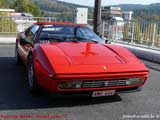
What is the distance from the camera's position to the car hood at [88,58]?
5043 mm

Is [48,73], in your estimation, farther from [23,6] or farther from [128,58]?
[23,6]

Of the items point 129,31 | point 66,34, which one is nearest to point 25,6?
point 129,31

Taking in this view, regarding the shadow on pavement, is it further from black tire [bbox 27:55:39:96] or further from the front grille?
the front grille

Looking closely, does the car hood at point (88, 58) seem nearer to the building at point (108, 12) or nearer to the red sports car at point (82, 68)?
the red sports car at point (82, 68)

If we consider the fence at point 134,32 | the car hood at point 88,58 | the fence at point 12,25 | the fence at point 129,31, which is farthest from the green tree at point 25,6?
the car hood at point 88,58

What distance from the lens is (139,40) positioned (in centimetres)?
1273

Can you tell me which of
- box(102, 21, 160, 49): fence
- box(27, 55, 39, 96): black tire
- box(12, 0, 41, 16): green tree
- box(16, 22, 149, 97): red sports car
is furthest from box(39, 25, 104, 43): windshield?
box(12, 0, 41, 16): green tree

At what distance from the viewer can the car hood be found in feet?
16.5

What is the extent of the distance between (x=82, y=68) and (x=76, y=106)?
2.13ft

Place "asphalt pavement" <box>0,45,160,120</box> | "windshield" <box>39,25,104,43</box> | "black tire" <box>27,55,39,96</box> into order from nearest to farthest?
"asphalt pavement" <box>0,45,160,120</box> < "black tire" <box>27,55,39,96</box> < "windshield" <box>39,25,104,43</box>

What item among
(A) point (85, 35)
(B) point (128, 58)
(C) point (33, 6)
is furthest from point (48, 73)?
(C) point (33, 6)

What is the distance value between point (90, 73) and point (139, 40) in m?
8.12

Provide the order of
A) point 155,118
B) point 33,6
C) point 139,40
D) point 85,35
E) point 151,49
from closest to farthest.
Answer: point 155,118, point 85,35, point 151,49, point 139,40, point 33,6

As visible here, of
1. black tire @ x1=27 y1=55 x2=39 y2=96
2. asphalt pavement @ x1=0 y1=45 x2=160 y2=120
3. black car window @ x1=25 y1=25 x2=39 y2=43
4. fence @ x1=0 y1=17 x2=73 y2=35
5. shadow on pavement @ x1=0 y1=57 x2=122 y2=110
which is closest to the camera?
asphalt pavement @ x1=0 y1=45 x2=160 y2=120
